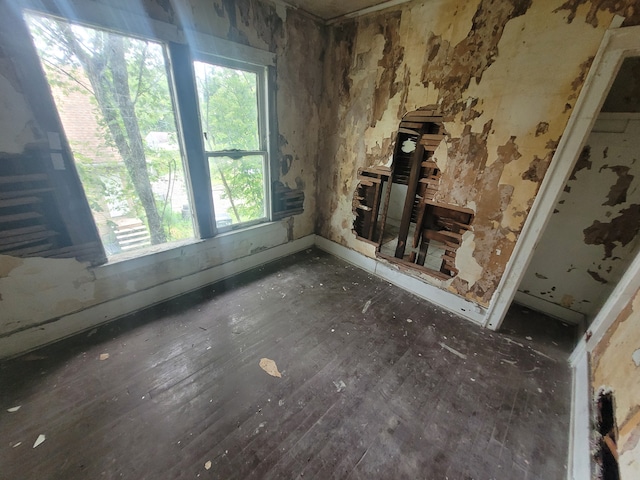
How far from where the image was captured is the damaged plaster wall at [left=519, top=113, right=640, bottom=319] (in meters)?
1.99

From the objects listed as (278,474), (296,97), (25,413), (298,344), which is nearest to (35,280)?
(25,413)

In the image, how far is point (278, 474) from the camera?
1256 mm

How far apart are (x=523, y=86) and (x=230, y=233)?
282 cm

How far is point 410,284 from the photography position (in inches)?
109

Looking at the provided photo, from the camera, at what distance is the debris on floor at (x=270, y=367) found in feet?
5.82

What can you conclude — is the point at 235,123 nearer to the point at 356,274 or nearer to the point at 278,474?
the point at 356,274

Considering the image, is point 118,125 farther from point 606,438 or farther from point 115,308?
point 606,438

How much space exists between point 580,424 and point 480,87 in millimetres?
2338

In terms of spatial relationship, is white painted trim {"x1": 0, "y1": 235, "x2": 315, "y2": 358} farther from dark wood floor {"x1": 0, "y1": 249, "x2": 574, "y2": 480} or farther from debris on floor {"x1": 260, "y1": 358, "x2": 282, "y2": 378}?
debris on floor {"x1": 260, "y1": 358, "x2": 282, "y2": 378}

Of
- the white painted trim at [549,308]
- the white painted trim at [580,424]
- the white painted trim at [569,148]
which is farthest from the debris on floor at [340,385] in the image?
the white painted trim at [549,308]

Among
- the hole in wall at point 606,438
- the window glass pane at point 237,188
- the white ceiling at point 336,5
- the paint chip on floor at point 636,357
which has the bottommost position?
the hole in wall at point 606,438

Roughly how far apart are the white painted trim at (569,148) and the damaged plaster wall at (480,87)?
0.05 metres

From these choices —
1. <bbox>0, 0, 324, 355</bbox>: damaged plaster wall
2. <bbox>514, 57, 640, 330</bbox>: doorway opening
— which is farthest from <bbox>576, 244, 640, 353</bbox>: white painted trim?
<bbox>0, 0, 324, 355</bbox>: damaged plaster wall

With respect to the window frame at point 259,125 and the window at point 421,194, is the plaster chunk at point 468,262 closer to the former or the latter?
the window at point 421,194
